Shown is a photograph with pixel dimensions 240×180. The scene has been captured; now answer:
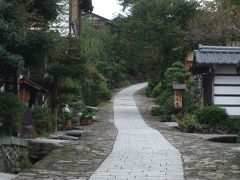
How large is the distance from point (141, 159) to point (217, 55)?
12548 millimetres

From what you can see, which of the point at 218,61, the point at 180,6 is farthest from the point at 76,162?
the point at 180,6

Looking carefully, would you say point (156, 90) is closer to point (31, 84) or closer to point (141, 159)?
point (31, 84)

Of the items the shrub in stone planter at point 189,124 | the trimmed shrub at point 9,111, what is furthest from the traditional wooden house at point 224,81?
the trimmed shrub at point 9,111

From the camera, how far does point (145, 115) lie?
32.3 metres

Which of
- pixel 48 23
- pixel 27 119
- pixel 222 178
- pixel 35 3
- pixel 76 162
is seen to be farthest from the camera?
pixel 27 119

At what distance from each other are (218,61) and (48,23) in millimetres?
11566

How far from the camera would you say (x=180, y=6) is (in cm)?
3916

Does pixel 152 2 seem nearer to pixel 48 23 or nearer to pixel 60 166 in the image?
pixel 48 23

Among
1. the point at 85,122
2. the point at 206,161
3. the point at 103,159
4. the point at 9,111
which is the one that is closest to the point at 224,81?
the point at 85,122

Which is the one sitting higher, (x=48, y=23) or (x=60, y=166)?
(x=48, y=23)

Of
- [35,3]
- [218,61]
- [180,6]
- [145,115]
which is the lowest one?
[145,115]

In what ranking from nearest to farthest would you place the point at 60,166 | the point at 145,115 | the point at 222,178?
the point at 222,178 < the point at 60,166 < the point at 145,115

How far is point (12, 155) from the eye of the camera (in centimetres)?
1332

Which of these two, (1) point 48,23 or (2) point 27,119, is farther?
(2) point 27,119
